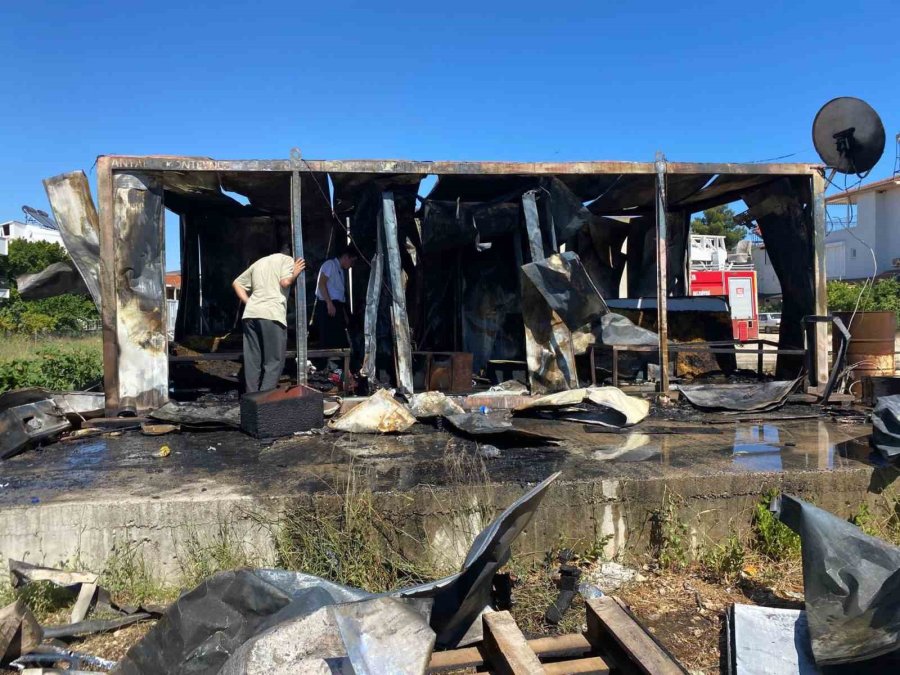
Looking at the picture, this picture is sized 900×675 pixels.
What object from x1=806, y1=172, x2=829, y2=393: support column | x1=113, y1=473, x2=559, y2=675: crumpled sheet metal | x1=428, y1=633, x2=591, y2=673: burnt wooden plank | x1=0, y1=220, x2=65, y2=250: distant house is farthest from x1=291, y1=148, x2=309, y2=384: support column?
x1=0, y1=220, x2=65, y2=250: distant house

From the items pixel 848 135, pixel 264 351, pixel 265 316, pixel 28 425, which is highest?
pixel 848 135

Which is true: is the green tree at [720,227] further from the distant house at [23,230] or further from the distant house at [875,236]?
the distant house at [23,230]

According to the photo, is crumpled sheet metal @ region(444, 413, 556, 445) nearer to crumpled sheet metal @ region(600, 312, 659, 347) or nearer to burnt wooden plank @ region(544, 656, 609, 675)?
burnt wooden plank @ region(544, 656, 609, 675)

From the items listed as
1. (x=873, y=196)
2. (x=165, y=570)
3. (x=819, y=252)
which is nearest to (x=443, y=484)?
(x=165, y=570)

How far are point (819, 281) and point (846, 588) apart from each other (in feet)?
18.9

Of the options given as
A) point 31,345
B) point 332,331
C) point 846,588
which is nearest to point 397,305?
point 332,331

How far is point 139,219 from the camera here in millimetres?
6770

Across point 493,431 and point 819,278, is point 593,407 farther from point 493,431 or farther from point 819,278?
point 819,278

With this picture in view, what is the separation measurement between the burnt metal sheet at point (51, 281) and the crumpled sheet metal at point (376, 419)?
4156 mm

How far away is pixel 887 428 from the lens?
4695 millimetres

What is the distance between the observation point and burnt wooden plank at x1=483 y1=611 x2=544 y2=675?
2.60m

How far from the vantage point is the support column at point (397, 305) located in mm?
7348

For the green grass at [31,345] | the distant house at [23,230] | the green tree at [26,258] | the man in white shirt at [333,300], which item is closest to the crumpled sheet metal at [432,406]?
the man in white shirt at [333,300]

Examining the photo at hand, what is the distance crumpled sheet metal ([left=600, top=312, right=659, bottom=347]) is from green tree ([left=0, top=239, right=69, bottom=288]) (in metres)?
24.0
